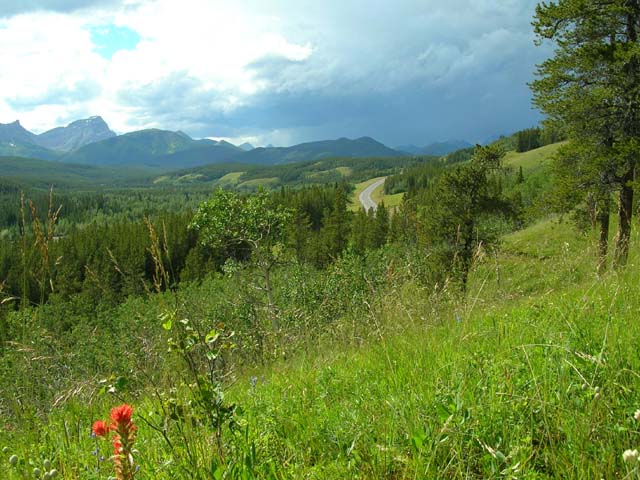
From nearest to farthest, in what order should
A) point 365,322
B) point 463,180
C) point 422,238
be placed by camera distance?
point 365,322 < point 463,180 < point 422,238

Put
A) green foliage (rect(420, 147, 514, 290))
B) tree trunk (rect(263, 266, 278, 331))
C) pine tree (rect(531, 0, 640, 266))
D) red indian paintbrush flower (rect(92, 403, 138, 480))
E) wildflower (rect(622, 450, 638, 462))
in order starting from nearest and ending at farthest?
wildflower (rect(622, 450, 638, 462)) < red indian paintbrush flower (rect(92, 403, 138, 480)) < tree trunk (rect(263, 266, 278, 331)) < pine tree (rect(531, 0, 640, 266)) < green foliage (rect(420, 147, 514, 290))

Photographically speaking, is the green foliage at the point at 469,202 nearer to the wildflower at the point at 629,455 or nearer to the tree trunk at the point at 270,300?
the tree trunk at the point at 270,300

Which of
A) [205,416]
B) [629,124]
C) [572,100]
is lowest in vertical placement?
[205,416]

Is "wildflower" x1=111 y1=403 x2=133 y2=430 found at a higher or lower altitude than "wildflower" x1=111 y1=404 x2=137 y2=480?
higher

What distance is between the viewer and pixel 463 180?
2116 centimetres

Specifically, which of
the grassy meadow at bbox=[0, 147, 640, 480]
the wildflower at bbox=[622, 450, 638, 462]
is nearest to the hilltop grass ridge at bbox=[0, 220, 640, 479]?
the grassy meadow at bbox=[0, 147, 640, 480]

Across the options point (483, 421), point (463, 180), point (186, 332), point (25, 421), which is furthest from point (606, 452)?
point (463, 180)

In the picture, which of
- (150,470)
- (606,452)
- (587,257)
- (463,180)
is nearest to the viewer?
(606,452)

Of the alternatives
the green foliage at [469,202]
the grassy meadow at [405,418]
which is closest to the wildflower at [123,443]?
the grassy meadow at [405,418]

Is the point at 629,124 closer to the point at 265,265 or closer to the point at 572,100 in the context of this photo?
the point at 572,100

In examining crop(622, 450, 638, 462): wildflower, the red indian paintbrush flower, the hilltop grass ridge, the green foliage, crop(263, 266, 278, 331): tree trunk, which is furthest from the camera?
the green foliage

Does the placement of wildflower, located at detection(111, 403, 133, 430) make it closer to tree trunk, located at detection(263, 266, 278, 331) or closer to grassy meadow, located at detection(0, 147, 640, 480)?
grassy meadow, located at detection(0, 147, 640, 480)

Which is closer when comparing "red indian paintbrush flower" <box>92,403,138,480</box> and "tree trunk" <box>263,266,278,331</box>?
"red indian paintbrush flower" <box>92,403,138,480</box>

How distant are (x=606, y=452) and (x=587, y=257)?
6613 mm
